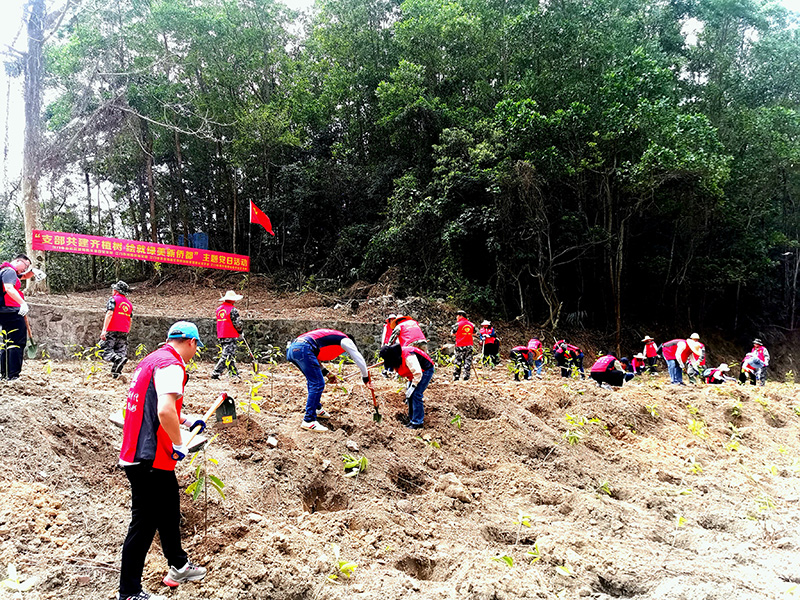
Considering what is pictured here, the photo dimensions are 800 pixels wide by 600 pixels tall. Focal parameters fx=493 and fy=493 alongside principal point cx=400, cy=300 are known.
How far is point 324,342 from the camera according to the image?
225 inches

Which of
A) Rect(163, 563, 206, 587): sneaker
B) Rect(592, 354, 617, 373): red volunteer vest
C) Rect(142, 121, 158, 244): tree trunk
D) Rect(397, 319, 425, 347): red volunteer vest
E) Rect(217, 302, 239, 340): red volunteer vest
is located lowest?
Rect(592, 354, 617, 373): red volunteer vest

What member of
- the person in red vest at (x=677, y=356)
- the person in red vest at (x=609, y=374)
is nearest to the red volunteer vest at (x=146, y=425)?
the person in red vest at (x=609, y=374)

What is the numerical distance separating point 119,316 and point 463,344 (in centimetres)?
647

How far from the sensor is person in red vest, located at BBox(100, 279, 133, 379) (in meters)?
7.56

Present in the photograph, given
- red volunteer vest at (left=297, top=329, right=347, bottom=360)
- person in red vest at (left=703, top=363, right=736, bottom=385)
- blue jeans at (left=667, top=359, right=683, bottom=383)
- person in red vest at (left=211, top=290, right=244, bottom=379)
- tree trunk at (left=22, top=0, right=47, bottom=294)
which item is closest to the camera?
red volunteer vest at (left=297, top=329, right=347, bottom=360)

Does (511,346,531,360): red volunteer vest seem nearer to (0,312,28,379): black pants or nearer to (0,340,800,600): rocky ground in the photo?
(0,340,800,600): rocky ground

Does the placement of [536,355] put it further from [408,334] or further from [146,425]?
[146,425]

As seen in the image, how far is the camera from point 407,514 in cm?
428

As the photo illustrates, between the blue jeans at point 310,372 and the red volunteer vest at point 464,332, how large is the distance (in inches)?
212

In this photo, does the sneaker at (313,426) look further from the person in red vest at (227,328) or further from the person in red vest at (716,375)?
the person in red vest at (716,375)

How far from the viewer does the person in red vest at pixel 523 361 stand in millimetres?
11281

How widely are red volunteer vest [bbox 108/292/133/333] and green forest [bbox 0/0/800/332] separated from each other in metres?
9.79

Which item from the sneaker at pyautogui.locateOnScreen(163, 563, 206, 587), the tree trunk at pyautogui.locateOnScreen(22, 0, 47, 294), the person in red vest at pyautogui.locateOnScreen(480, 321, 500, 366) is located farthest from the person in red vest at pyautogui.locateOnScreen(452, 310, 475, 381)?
the tree trunk at pyautogui.locateOnScreen(22, 0, 47, 294)

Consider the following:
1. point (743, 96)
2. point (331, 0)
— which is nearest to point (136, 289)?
point (331, 0)
